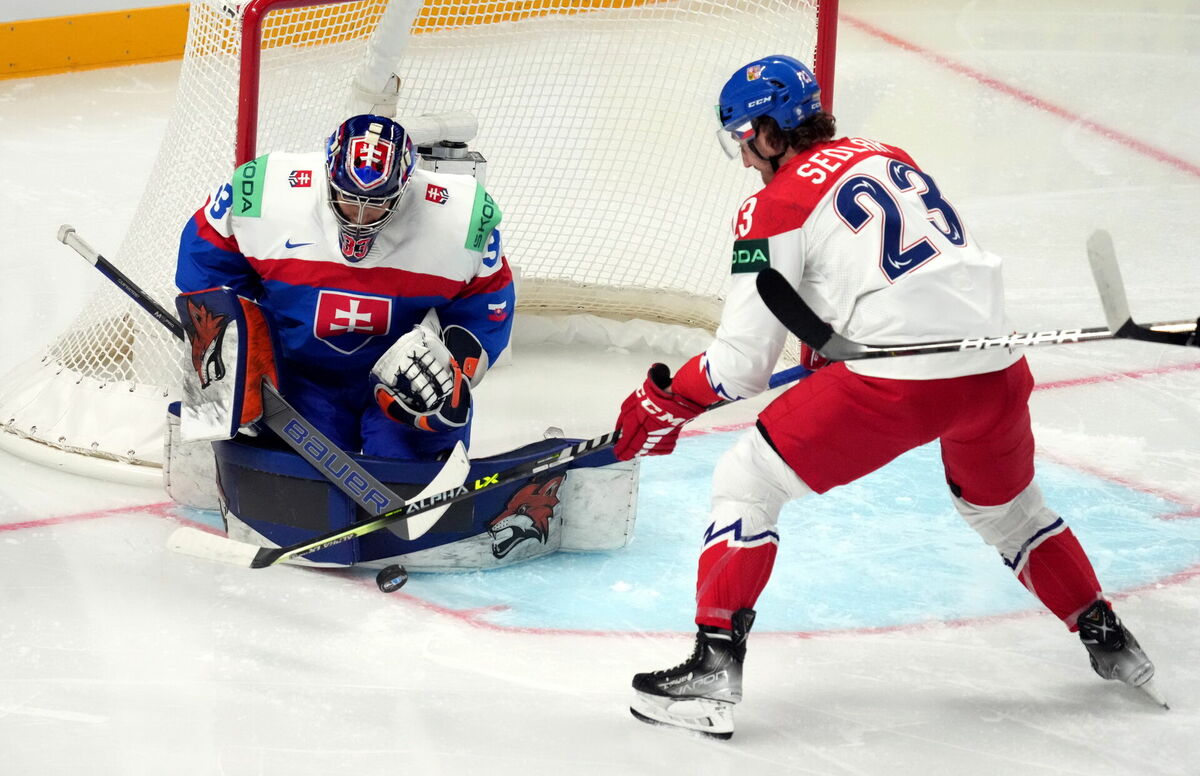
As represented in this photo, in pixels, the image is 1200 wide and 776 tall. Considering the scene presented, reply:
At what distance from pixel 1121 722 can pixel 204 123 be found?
2.34m

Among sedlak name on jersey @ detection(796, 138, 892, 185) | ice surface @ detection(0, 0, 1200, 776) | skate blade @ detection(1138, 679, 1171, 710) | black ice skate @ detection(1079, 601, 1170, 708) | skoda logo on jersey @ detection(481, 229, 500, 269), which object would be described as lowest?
ice surface @ detection(0, 0, 1200, 776)

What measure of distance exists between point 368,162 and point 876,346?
1007 mm

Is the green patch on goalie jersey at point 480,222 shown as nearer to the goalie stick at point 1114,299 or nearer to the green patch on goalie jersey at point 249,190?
the green patch on goalie jersey at point 249,190

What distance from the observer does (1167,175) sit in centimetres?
534

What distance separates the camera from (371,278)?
286 cm

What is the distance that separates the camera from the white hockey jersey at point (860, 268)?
7.36ft

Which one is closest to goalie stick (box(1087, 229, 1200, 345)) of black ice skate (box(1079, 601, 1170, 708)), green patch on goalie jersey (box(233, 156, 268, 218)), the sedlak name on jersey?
the sedlak name on jersey

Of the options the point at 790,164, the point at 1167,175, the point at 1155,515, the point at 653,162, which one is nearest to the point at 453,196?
the point at 790,164

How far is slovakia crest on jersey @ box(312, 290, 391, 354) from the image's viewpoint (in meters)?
2.86

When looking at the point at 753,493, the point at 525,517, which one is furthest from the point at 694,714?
the point at 525,517

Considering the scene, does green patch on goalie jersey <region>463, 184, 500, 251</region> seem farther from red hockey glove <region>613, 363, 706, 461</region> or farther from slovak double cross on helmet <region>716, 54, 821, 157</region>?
slovak double cross on helmet <region>716, 54, 821, 157</region>

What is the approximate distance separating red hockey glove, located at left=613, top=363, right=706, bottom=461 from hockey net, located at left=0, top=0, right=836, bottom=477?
1157mm

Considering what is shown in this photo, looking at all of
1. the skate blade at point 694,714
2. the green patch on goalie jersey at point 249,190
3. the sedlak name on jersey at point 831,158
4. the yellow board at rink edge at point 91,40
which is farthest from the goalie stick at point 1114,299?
the yellow board at rink edge at point 91,40

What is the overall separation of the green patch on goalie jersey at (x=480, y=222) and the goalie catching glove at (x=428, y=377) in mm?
177
